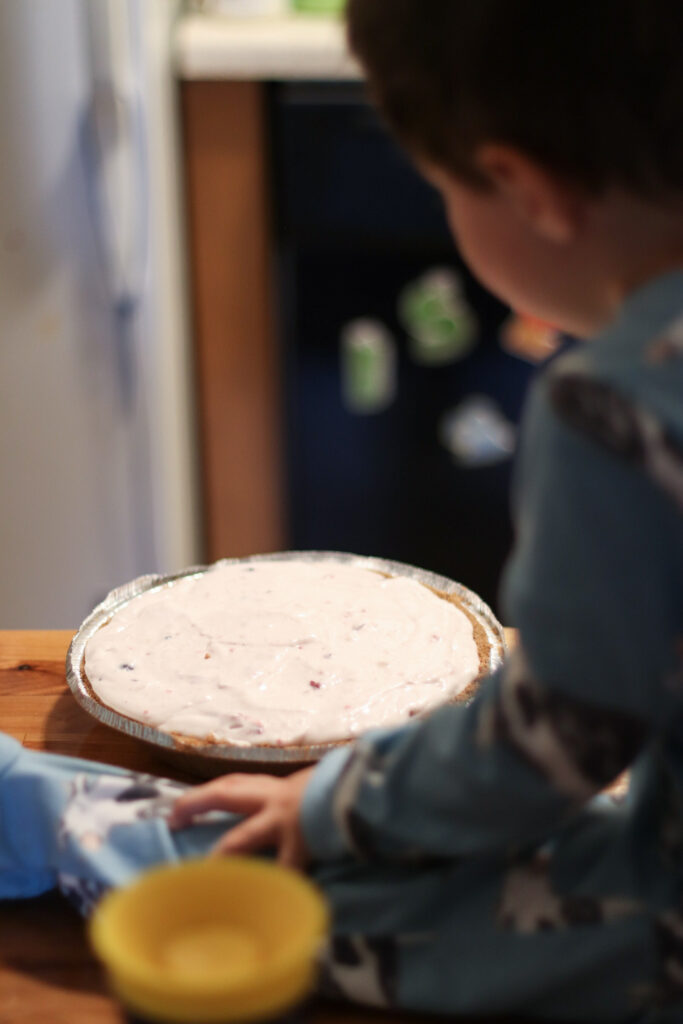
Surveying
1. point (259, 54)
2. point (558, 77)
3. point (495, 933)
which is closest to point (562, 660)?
point (495, 933)

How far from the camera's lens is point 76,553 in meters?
1.93

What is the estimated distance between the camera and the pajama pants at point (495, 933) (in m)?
0.62

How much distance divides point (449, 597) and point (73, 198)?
1077 mm

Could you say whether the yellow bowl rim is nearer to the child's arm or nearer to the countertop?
the child's arm

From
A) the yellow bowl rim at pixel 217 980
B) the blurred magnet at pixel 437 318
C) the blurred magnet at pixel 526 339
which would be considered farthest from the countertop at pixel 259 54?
the yellow bowl rim at pixel 217 980

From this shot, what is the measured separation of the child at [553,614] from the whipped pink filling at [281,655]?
0.43 feet

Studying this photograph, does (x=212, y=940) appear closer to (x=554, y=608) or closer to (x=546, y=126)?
(x=554, y=608)

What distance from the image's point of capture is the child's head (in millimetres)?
560

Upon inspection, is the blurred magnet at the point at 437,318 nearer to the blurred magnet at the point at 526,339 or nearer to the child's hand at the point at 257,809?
the blurred magnet at the point at 526,339

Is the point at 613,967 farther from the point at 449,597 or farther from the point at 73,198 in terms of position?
the point at 73,198

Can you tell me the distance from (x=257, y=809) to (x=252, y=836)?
3cm

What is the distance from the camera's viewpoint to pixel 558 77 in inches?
22.5

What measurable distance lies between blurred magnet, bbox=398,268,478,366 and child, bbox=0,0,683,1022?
149 centimetres

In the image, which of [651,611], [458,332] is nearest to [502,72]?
[651,611]
